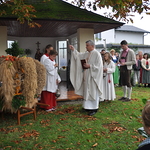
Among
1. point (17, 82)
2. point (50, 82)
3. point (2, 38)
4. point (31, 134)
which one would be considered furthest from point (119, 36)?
point (31, 134)

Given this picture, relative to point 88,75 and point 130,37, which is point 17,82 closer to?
point 88,75

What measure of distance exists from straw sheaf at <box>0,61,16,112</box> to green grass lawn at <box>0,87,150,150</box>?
0.81m

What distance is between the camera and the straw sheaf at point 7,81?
471 cm

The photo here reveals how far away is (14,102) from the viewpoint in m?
4.99

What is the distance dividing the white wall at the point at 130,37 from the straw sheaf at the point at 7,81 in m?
31.7

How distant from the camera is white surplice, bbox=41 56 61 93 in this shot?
658 centimetres

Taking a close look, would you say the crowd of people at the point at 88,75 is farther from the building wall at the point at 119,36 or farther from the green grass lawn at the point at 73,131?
the building wall at the point at 119,36

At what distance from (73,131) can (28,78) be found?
1.77 metres

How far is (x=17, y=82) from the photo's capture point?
507 centimetres

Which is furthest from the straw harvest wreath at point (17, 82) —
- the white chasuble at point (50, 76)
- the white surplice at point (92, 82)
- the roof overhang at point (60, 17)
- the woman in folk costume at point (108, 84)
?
the woman in folk costume at point (108, 84)

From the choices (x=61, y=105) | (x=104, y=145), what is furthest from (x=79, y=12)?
(x=104, y=145)

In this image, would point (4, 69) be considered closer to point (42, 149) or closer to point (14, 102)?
point (14, 102)

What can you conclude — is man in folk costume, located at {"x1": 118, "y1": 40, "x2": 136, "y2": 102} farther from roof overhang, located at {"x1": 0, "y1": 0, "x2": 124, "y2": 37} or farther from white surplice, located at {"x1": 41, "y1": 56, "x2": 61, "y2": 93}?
white surplice, located at {"x1": 41, "y1": 56, "x2": 61, "y2": 93}

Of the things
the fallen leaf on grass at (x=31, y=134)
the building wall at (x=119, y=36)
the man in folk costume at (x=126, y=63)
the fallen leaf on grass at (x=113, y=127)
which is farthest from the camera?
the building wall at (x=119, y=36)
